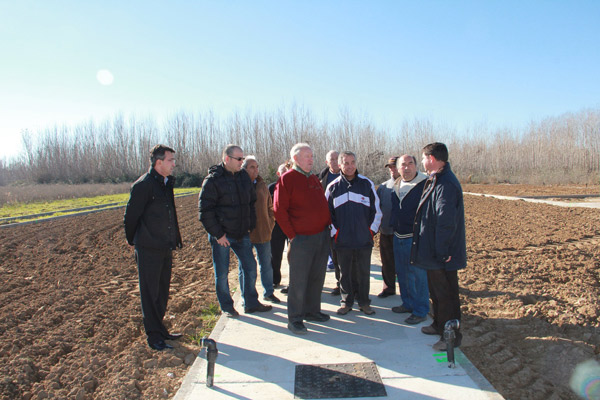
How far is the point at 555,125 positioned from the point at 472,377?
189 feet

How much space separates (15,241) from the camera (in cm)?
1046

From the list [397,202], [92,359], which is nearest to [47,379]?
[92,359]

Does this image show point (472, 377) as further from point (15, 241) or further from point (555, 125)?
point (555, 125)

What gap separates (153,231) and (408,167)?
2841mm

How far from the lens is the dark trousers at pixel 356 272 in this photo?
468cm

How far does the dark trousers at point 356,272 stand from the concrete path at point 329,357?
19 centimetres

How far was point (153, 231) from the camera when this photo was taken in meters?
4.04

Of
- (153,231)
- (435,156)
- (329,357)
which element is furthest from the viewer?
(153,231)

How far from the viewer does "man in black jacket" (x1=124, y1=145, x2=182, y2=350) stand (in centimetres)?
398

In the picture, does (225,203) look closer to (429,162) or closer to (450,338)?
(429,162)

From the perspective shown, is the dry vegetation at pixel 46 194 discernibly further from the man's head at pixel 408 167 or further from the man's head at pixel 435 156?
the man's head at pixel 435 156

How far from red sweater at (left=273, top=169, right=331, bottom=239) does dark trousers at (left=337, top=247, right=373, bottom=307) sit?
24.1 inches

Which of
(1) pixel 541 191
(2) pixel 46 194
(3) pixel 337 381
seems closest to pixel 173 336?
(3) pixel 337 381

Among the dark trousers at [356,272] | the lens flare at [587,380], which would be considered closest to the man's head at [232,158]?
the dark trousers at [356,272]
